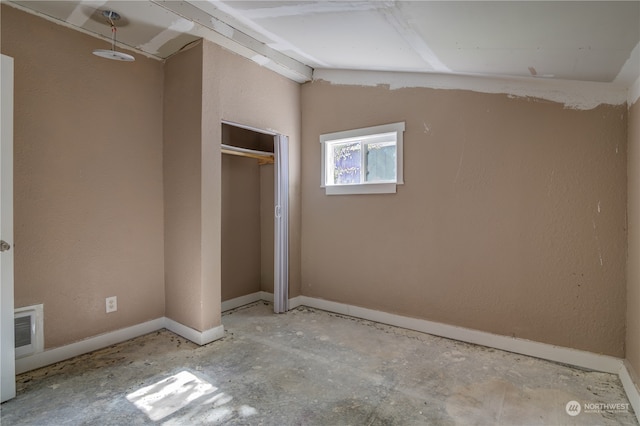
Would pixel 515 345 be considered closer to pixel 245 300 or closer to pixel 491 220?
pixel 491 220

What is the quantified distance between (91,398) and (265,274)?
2.31m

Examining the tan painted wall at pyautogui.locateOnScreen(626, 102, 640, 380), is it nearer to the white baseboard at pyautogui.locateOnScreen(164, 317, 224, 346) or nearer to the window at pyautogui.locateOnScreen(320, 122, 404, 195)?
the window at pyautogui.locateOnScreen(320, 122, 404, 195)

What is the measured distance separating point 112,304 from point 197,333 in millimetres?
766

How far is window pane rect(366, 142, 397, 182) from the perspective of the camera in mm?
3381

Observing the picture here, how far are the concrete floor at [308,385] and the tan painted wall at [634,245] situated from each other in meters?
0.29

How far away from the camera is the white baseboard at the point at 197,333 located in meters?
2.80

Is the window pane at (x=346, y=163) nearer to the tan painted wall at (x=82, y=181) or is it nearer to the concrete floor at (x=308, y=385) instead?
the concrete floor at (x=308, y=385)

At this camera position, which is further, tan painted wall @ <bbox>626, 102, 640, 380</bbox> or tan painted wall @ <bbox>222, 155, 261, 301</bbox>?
tan painted wall @ <bbox>222, 155, 261, 301</bbox>

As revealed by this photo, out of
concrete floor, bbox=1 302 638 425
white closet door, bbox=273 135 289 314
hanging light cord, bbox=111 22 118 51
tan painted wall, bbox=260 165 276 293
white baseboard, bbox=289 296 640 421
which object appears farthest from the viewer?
tan painted wall, bbox=260 165 276 293

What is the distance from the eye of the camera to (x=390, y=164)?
3.39 m

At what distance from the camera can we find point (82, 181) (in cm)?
263

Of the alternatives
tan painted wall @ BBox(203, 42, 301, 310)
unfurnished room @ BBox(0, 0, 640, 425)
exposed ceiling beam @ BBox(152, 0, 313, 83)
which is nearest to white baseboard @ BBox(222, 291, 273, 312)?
unfurnished room @ BBox(0, 0, 640, 425)

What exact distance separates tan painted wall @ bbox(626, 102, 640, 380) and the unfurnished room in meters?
0.03

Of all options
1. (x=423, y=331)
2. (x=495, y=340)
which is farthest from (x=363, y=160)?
(x=495, y=340)
